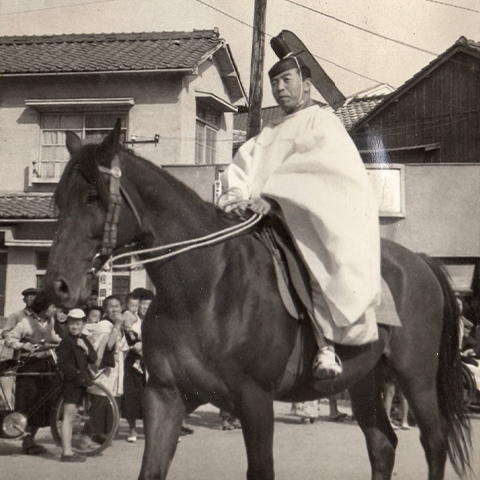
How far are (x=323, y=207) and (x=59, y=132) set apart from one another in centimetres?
1675

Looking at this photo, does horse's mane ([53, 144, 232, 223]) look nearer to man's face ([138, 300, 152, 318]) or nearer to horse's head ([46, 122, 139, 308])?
horse's head ([46, 122, 139, 308])

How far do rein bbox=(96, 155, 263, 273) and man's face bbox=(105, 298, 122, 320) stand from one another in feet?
20.7

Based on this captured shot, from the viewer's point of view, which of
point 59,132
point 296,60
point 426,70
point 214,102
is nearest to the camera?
A: point 296,60

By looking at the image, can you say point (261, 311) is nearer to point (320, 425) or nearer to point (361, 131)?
point (320, 425)

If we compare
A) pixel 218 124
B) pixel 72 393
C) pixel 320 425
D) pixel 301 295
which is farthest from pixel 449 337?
pixel 218 124

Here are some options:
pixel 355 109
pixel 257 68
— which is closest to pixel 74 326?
pixel 257 68

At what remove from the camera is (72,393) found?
905 cm

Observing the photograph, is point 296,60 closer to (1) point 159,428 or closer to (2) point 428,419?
(1) point 159,428

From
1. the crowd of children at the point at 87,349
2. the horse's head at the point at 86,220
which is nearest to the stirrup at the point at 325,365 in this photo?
the horse's head at the point at 86,220

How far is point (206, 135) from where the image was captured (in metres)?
22.4

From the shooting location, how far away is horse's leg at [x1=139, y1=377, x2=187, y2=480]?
445 centimetres

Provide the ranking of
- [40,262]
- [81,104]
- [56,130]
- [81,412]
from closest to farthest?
1. [81,412]
2. [40,262]
3. [81,104]
4. [56,130]

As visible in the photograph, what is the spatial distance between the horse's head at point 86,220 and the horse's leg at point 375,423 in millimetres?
2502

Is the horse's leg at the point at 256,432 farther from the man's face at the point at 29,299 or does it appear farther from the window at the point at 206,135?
the window at the point at 206,135
